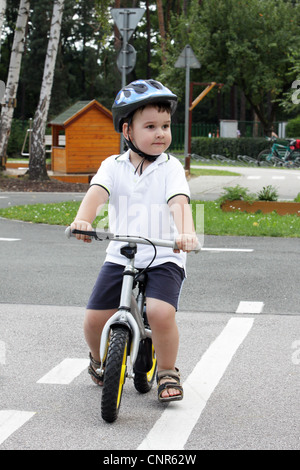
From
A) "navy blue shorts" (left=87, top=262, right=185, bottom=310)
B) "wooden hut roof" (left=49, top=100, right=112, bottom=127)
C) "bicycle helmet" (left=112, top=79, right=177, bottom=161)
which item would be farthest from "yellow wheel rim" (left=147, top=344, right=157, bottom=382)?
"wooden hut roof" (left=49, top=100, right=112, bottom=127)

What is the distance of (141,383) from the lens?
447 centimetres

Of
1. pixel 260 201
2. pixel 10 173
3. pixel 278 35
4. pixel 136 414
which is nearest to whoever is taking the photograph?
pixel 136 414

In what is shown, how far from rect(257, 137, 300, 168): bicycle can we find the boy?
27704 mm

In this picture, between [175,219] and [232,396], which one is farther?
[232,396]

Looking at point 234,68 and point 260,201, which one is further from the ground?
point 234,68

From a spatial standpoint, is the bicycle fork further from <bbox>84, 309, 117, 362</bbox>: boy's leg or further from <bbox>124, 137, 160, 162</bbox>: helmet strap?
<bbox>124, 137, 160, 162</bbox>: helmet strap

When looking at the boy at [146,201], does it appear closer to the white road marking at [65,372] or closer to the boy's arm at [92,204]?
the boy's arm at [92,204]

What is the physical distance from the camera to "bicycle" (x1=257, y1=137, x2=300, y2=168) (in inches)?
1256

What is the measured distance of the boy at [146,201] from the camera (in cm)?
405

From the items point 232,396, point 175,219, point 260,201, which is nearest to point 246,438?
point 232,396

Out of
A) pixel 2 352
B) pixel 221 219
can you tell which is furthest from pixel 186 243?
pixel 221 219

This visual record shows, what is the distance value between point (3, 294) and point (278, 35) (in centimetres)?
3063
